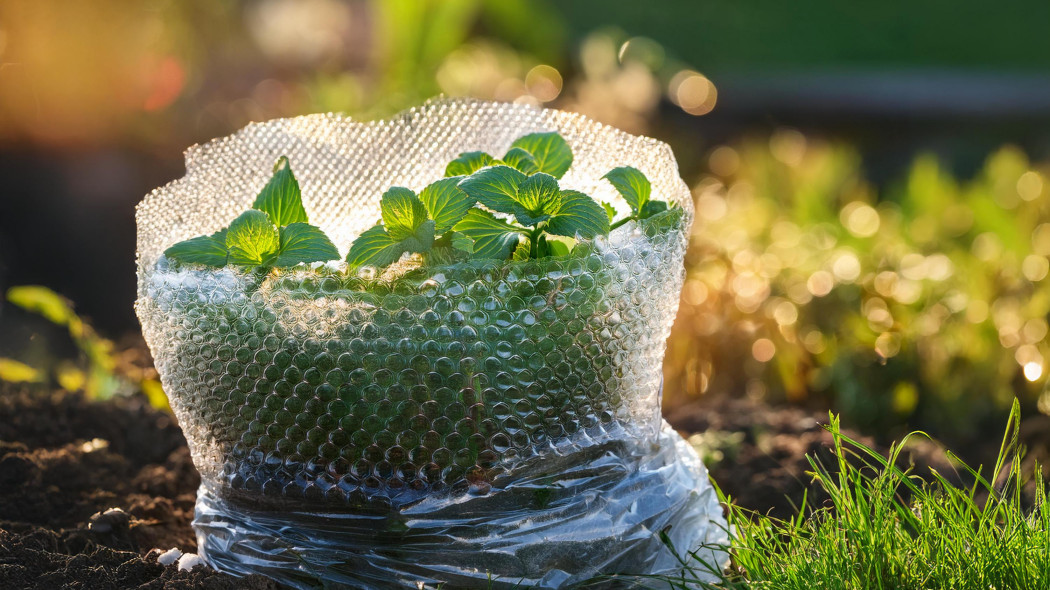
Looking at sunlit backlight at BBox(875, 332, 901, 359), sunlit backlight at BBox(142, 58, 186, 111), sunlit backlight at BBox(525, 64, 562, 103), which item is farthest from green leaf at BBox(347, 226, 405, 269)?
sunlit backlight at BBox(142, 58, 186, 111)

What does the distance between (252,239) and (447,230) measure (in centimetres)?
25

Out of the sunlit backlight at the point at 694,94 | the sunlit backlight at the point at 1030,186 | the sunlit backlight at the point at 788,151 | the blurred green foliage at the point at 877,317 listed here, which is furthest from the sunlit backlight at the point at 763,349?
the sunlit backlight at the point at 694,94

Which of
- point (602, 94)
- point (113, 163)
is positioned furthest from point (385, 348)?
point (602, 94)

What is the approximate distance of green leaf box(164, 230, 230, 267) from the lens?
1.31 m

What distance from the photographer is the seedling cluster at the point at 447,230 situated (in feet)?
4.12

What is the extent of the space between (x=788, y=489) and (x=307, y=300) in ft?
3.09

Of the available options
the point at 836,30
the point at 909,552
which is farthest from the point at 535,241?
the point at 836,30

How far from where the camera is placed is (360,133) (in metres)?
1.63

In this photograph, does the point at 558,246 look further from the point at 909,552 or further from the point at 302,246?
the point at 909,552

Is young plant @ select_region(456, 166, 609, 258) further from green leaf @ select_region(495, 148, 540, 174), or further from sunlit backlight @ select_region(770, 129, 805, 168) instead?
sunlit backlight @ select_region(770, 129, 805, 168)

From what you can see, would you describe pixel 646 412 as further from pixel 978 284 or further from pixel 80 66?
pixel 80 66

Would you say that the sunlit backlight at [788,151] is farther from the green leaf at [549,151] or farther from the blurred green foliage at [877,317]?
the green leaf at [549,151]

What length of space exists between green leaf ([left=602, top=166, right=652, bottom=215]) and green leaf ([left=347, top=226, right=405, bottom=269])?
0.32 metres

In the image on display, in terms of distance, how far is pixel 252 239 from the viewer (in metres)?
1.28
